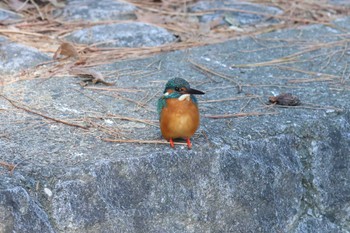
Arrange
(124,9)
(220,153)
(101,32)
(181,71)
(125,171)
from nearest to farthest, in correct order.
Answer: (125,171) < (220,153) < (181,71) < (101,32) < (124,9)

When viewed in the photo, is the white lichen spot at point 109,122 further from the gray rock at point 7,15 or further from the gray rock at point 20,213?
the gray rock at point 7,15

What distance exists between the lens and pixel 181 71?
422cm

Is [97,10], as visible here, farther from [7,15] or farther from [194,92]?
[194,92]

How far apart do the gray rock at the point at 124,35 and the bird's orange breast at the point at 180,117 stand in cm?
188

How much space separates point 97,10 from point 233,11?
3.89ft

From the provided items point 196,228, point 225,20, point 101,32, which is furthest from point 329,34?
point 196,228

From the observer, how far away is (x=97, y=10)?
5.22m

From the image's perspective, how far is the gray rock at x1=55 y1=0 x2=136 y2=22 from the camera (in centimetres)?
516

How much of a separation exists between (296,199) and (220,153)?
577 millimetres

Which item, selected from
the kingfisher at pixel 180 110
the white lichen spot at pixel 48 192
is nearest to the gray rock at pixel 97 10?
the kingfisher at pixel 180 110

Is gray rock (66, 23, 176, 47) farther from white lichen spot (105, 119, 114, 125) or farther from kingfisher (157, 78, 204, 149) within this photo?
kingfisher (157, 78, 204, 149)

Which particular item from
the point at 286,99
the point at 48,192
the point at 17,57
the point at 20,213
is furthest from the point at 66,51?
the point at 20,213

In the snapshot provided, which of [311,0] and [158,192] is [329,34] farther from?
[158,192]

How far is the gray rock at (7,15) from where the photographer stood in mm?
4957
